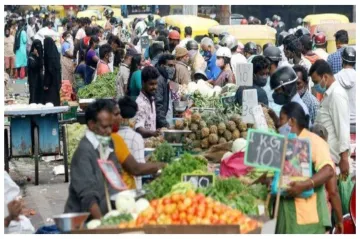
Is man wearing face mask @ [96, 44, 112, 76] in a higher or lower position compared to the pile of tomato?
higher

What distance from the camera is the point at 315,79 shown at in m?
9.10

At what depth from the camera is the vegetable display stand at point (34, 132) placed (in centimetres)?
1206

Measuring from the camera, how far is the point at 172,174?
7.78m

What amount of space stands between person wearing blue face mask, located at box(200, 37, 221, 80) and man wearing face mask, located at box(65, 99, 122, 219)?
8.62 meters

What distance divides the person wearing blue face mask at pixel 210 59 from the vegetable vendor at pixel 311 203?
28.0ft

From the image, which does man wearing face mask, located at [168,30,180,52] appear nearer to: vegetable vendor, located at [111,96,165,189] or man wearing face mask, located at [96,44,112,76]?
man wearing face mask, located at [96,44,112,76]

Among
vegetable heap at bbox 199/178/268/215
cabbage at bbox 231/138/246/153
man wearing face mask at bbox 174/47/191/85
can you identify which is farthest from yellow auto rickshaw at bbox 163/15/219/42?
vegetable heap at bbox 199/178/268/215

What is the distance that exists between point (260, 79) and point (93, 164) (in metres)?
4.42

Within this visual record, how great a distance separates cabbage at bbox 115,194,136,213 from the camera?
22.7ft

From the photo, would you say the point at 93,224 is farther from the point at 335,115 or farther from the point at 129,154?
the point at 335,115

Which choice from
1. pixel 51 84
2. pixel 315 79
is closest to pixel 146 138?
Result: pixel 315 79

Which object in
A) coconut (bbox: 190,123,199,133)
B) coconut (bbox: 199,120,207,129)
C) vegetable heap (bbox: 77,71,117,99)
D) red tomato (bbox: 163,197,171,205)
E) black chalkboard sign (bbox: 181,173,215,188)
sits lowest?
red tomato (bbox: 163,197,171,205)

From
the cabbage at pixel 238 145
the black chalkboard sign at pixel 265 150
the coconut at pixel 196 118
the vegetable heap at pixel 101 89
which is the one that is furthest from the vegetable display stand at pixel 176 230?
the vegetable heap at pixel 101 89

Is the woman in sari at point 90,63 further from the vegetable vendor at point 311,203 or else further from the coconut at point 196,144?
the vegetable vendor at point 311,203
